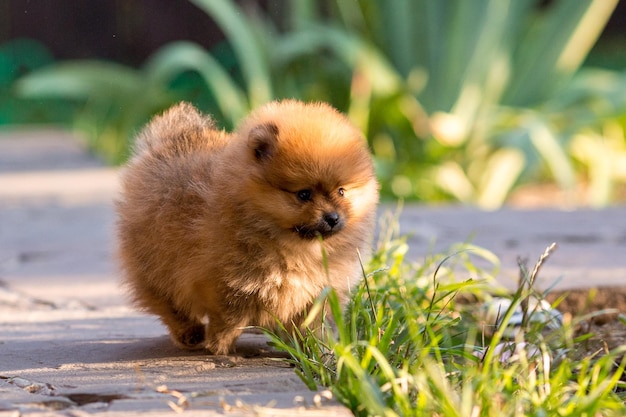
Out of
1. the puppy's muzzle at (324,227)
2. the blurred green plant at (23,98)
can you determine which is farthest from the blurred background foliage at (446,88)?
the puppy's muzzle at (324,227)

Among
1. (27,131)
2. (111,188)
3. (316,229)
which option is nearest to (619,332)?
(316,229)

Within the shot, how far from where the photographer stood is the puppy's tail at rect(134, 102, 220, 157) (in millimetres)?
2852

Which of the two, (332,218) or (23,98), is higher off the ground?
(23,98)

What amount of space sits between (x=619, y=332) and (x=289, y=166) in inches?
53.6

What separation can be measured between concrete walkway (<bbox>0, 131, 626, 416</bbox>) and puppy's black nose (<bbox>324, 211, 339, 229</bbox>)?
0.37 metres

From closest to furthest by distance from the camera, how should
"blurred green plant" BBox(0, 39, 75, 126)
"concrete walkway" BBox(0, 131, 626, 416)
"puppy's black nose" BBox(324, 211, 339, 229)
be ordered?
"concrete walkway" BBox(0, 131, 626, 416), "puppy's black nose" BBox(324, 211, 339, 229), "blurred green plant" BBox(0, 39, 75, 126)

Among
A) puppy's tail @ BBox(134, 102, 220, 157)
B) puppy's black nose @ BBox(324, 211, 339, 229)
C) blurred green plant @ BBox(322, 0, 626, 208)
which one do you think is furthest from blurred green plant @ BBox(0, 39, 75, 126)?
puppy's black nose @ BBox(324, 211, 339, 229)

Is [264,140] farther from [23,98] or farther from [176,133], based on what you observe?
[23,98]

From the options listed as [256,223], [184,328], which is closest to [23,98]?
[184,328]

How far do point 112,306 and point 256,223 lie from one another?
1.28 metres

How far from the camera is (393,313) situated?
2.56 metres

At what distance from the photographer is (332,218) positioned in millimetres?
2430

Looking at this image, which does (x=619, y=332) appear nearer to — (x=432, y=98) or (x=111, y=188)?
(x=111, y=188)

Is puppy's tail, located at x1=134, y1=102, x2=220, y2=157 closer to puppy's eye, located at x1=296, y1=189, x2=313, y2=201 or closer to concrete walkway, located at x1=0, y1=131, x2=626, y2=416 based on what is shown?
concrete walkway, located at x1=0, y1=131, x2=626, y2=416
